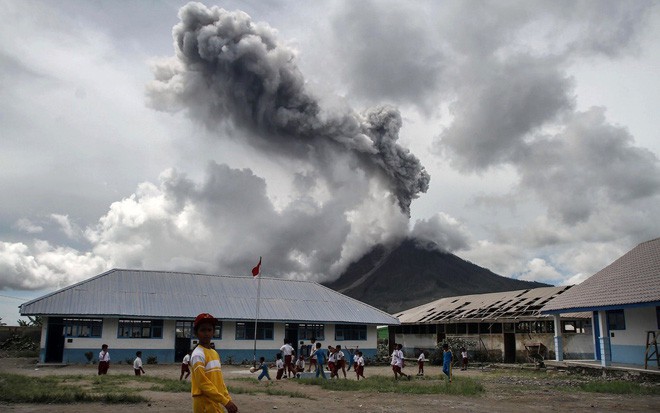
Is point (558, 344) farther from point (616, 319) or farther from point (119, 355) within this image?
point (119, 355)

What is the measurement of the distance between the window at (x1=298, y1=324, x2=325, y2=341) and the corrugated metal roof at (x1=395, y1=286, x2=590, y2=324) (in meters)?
7.92

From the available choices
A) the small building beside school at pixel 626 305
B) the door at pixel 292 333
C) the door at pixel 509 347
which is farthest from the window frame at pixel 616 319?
the door at pixel 292 333

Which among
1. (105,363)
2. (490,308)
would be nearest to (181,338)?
(105,363)

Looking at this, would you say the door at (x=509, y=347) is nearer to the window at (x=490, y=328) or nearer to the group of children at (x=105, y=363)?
the window at (x=490, y=328)

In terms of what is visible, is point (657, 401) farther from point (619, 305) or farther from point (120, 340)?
point (120, 340)

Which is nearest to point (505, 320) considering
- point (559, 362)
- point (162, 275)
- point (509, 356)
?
point (509, 356)

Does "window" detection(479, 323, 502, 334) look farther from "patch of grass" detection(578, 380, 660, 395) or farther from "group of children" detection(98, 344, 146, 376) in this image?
"group of children" detection(98, 344, 146, 376)

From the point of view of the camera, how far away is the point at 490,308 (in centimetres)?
3466

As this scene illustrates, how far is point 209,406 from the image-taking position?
508 centimetres

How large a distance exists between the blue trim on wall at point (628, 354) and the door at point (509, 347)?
392 inches

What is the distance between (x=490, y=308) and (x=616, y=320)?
493 inches

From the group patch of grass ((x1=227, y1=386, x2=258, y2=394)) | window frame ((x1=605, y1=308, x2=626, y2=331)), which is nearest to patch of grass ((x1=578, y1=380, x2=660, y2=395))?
window frame ((x1=605, y1=308, x2=626, y2=331))

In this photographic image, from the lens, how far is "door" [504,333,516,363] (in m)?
31.8

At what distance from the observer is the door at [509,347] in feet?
104
